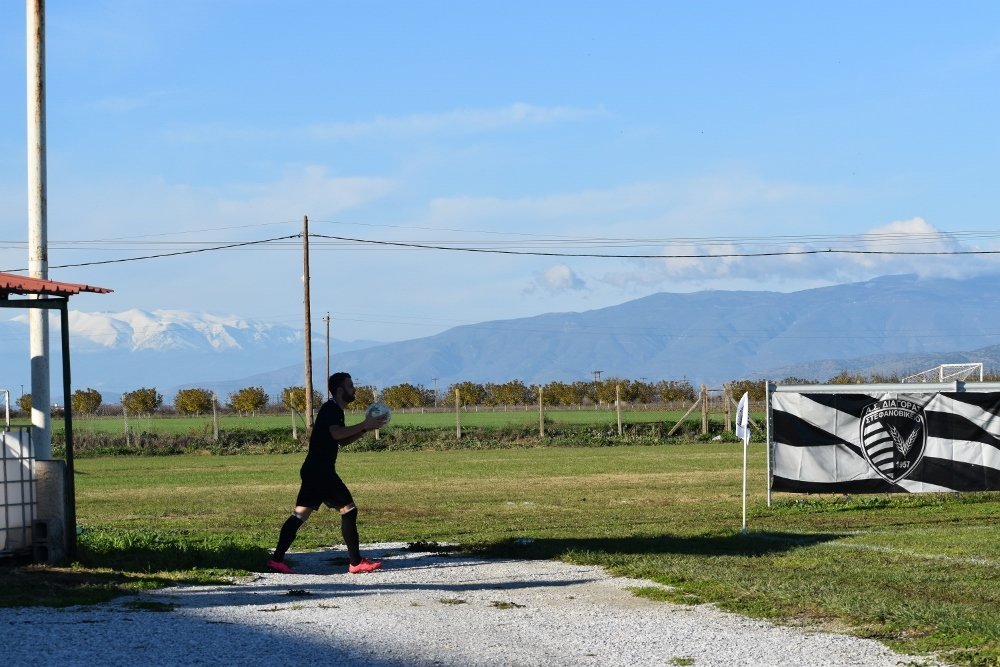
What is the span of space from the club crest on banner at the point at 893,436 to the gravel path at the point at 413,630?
394 inches

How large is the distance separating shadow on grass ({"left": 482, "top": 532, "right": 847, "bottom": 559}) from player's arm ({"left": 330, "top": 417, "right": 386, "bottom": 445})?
2499 mm


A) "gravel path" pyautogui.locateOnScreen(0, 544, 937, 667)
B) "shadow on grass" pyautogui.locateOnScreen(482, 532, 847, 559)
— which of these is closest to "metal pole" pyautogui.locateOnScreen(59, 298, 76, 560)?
"gravel path" pyautogui.locateOnScreen(0, 544, 937, 667)

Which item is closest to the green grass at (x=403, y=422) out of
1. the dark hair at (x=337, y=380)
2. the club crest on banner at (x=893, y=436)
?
the club crest on banner at (x=893, y=436)

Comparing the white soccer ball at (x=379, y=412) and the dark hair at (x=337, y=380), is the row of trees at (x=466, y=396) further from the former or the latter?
the white soccer ball at (x=379, y=412)

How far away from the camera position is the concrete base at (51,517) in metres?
13.6

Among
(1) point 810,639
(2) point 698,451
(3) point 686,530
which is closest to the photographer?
(1) point 810,639

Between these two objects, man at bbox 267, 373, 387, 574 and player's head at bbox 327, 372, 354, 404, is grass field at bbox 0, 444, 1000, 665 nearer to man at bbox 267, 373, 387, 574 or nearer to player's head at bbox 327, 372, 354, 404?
man at bbox 267, 373, 387, 574

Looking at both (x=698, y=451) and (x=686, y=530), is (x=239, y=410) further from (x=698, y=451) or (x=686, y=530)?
(x=686, y=530)

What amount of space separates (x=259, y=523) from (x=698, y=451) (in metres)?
27.1

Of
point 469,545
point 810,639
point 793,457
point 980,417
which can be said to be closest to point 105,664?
point 810,639

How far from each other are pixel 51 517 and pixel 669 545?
6720mm

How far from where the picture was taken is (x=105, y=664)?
882 cm

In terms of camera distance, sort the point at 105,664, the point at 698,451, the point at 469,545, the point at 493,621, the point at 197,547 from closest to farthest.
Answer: the point at 105,664
the point at 493,621
the point at 197,547
the point at 469,545
the point at 698,451

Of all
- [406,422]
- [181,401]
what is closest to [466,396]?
[181,401]
